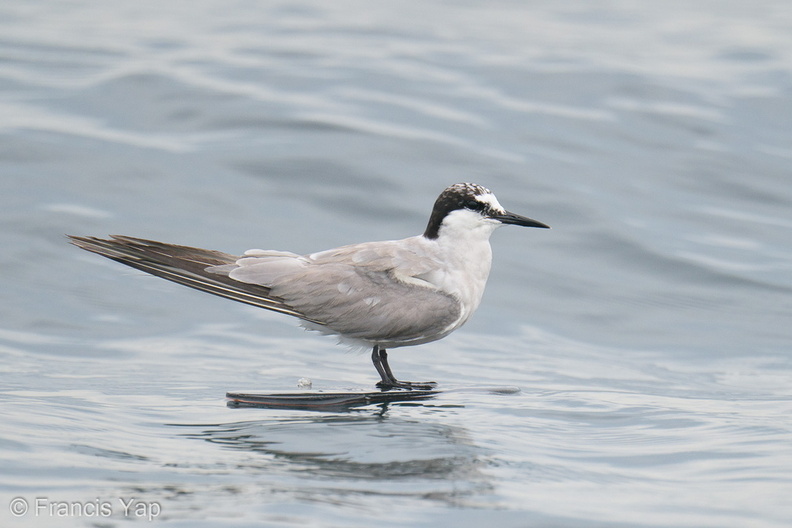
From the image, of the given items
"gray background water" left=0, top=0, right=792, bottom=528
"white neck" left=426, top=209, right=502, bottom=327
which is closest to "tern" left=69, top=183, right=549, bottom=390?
"white neck" left=426, top=209, right=502, bottom=327

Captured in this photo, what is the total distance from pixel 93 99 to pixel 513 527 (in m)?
10.6

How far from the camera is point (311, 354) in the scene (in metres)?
8.57

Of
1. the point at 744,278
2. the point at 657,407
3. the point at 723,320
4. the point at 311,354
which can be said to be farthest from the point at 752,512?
the point at 744,278

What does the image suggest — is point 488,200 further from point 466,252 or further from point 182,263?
point 182,263

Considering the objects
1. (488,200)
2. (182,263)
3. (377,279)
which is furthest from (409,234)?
(182,263)

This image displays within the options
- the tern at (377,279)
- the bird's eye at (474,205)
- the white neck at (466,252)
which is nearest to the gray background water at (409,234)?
the tern at (377,279)

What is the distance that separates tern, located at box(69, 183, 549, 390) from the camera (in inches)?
255

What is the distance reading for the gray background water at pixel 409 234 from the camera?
5.08m

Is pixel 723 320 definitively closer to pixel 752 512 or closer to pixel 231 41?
pixel 752 512

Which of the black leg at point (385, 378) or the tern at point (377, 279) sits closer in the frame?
the tern at point (377, 279)

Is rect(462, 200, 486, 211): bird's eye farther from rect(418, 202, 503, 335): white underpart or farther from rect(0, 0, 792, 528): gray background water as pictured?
rect(0, 0, 792, 528): gray background water

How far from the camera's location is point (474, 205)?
6969mm

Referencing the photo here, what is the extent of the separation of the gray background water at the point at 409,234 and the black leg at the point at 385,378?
11.5 inches

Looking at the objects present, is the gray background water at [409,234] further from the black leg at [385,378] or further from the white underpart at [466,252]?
the white underpart at [466,252]
